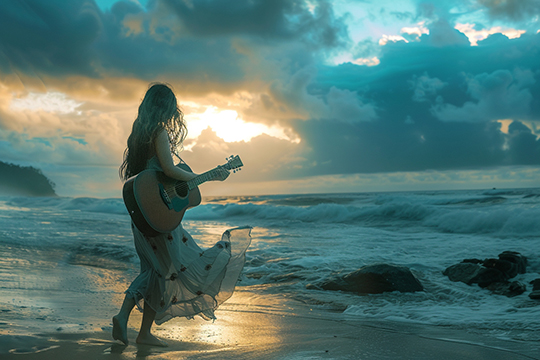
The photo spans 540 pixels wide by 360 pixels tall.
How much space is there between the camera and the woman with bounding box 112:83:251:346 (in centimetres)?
307

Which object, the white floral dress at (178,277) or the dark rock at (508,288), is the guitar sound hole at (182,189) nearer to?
the white floral dress at (178,277)

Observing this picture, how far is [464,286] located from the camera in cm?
616

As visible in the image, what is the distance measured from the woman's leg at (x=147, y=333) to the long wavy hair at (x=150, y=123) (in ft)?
3.59

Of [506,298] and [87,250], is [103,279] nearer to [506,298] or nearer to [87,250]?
[87,250]

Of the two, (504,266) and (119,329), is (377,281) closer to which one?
(504,266)

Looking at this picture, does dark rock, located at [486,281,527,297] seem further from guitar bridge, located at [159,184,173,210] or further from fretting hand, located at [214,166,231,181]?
guitar bridge, located at [159,184,173,210]

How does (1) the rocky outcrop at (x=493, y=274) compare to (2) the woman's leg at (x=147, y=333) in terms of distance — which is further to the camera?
(1) the rocky outcrop at (x=493, y=274)

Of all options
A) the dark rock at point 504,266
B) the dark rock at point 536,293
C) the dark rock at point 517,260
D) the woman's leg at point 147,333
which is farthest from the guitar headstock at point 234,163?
the dark rock at point 517,260

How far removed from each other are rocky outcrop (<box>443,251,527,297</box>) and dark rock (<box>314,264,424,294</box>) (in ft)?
3.43

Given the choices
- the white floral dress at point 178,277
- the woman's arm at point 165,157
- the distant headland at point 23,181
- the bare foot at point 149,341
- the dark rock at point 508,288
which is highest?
the distant headland at point 23,181

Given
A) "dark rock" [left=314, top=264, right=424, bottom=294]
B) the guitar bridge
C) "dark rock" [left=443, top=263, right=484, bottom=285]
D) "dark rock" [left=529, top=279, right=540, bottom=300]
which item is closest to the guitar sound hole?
the guitar bridge

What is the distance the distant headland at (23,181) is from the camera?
95062mm

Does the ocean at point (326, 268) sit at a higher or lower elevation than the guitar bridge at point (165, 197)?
lower

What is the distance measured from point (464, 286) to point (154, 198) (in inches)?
205
